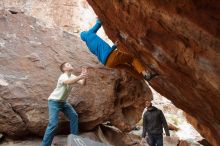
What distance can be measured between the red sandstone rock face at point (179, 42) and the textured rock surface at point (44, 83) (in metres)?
2.48

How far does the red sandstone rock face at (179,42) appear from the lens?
5.36 m

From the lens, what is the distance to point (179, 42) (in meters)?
6.09

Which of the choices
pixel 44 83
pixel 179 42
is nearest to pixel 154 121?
pixel 44 83

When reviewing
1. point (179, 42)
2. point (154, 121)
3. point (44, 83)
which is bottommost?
point (154, 121)

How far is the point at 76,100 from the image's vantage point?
1038cm

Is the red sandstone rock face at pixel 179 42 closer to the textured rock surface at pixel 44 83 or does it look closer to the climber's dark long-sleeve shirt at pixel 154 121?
the climber's dark long-sleeve shirt at pixel 154 121

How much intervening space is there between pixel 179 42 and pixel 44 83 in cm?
520

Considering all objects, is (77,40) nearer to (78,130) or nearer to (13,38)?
(13,38)

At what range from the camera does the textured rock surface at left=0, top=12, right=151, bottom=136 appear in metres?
9.90

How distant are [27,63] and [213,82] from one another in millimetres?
6226

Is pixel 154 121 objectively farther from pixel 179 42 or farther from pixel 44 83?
pixel 179 42

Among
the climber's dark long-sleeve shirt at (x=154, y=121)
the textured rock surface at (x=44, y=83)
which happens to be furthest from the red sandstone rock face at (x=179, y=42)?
the textured rock surface at (x=44, y=83)

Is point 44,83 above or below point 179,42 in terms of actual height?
below

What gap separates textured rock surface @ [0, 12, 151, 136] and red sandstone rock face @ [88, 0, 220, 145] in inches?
97.8
